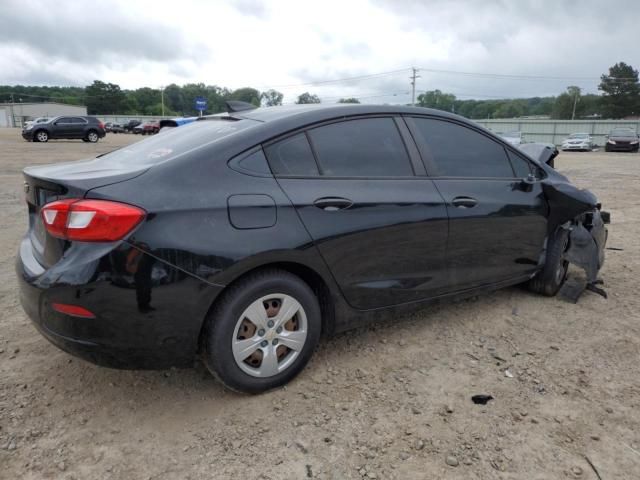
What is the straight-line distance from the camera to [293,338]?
2658 mm

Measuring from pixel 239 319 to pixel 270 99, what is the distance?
87367 mm

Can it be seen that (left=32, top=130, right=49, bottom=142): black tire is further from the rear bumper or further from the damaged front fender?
the damaged front fender

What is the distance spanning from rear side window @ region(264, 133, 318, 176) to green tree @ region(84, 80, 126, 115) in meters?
115

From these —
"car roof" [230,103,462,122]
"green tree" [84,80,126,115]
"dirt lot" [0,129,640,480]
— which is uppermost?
"green tree" [84,80,126,115]

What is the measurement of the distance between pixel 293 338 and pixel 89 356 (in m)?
1.00

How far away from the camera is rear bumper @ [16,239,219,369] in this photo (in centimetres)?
216

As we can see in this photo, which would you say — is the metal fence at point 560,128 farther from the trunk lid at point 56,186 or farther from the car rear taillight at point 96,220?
the car rear taillight at point 96,220

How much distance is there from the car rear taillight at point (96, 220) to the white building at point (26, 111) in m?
91.1

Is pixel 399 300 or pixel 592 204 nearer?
pixel 399 300

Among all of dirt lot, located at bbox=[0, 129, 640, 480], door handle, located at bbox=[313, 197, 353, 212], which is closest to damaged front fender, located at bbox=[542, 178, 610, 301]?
dirt lot, located at bbox=[0, 129, 640, 480]

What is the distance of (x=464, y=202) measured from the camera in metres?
3.29

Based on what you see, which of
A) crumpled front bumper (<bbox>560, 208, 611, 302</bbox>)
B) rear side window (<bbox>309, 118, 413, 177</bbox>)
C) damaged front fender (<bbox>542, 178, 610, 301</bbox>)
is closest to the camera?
rear side window (<bbox>309, 118, 413, 177</bbox>)

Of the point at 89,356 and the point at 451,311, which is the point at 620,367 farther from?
the point at 89,356

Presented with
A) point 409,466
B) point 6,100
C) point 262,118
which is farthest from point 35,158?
point 6,100
